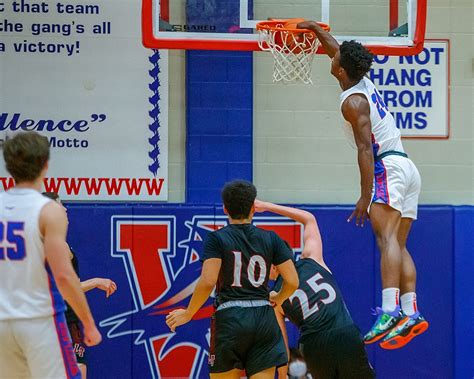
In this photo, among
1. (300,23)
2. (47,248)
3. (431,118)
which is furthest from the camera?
(431,118)

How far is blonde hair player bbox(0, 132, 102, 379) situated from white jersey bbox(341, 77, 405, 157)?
107 inches

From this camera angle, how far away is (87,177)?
858 cm

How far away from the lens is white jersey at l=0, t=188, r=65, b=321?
4.55 metres

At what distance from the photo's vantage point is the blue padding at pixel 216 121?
8.66 meters

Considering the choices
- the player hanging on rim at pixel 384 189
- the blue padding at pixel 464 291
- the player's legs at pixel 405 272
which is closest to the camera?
the player hanging on rim at pixel 384 189

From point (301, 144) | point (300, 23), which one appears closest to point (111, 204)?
point (301, 144)

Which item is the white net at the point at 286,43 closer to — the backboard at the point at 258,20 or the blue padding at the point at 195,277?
the backboard at the point at 258,20

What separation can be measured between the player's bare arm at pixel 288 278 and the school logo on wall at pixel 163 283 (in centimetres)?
234

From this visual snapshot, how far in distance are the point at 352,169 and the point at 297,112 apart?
2.47ft

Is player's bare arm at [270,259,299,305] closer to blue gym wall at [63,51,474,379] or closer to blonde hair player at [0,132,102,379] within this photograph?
blonde hair player at [0,132,102,379]

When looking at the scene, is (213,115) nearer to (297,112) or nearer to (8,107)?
(297,112)

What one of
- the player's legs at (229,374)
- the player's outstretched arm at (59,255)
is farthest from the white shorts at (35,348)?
the player's legs at (229,374)

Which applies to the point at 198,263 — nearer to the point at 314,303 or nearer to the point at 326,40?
the point at 314,303

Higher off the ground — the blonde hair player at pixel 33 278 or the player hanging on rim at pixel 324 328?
the blonde hair player at pixel 33 278
